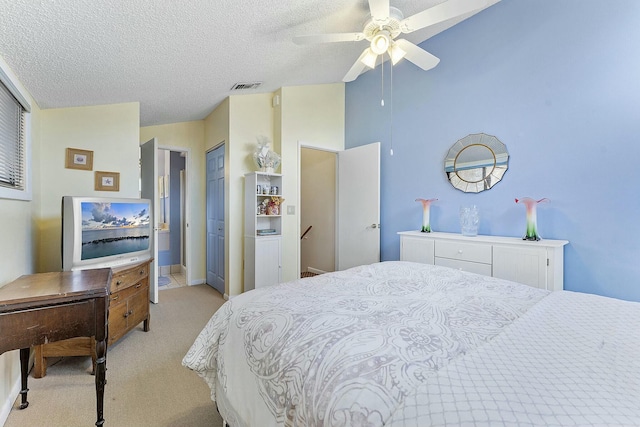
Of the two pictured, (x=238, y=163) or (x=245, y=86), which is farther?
(x=238, y=163)

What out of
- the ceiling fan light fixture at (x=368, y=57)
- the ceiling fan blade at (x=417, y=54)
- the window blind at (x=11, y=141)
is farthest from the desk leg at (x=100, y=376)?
the ceiling fan blade at (x=417, y=54)

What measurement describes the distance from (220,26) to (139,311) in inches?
98.6

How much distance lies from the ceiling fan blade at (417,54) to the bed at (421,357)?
174 cm

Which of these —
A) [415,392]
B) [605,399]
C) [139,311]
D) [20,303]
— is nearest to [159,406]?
[20,303]

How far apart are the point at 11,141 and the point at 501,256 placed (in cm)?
372

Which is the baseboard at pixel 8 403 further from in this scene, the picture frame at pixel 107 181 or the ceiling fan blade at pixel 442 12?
the ceiling fan blade at pixel 442 12

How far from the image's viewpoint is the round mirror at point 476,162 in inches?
110

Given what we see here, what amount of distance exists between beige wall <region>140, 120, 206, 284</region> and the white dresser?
3345mm

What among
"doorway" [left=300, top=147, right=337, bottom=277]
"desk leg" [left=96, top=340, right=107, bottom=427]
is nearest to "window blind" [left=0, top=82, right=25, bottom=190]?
"desk leg" [left=96, top=340, right=107, bottom=427]

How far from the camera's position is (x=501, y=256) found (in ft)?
7.93

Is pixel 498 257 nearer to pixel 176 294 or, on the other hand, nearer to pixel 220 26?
pixel 220 26

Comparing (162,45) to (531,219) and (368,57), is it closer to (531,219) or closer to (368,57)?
(368,57)

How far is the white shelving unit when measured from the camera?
3.59 metres

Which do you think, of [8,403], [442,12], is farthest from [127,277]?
[442,12]
